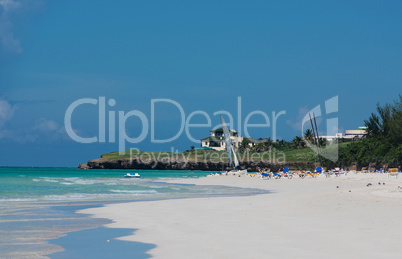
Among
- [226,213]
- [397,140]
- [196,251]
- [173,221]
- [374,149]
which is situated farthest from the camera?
[374,149]

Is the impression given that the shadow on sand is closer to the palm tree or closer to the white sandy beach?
the white sandy beach

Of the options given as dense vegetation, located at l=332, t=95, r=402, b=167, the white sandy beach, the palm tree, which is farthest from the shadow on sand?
the palm tree

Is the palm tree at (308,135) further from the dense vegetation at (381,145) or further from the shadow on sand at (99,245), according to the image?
the shadow on sand at (99,245)

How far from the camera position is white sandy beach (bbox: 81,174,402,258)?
448 inches

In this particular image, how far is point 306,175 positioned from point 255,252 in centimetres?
6795

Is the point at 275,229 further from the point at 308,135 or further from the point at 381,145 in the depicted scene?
the point at 308,135

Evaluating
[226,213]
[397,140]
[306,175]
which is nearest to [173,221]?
[226,213]

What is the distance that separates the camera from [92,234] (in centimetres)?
1509

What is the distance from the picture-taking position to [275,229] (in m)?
14.8

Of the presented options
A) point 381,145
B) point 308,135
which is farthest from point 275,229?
point 308,135

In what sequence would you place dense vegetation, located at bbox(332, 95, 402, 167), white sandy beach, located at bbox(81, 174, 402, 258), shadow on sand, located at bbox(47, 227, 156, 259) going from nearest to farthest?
1. white sandy beach, located at bbox(81, 174, 402, 258)
2. shadow on sand, located at bbox(47, 227, 156, 259)
3. dense vegetation, located at bbox(332, 95, 402, 167)

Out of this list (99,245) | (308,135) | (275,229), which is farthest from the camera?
(308,135)

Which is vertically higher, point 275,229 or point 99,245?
point 275,229

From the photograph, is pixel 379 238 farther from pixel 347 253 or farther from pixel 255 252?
pixel 255 252
